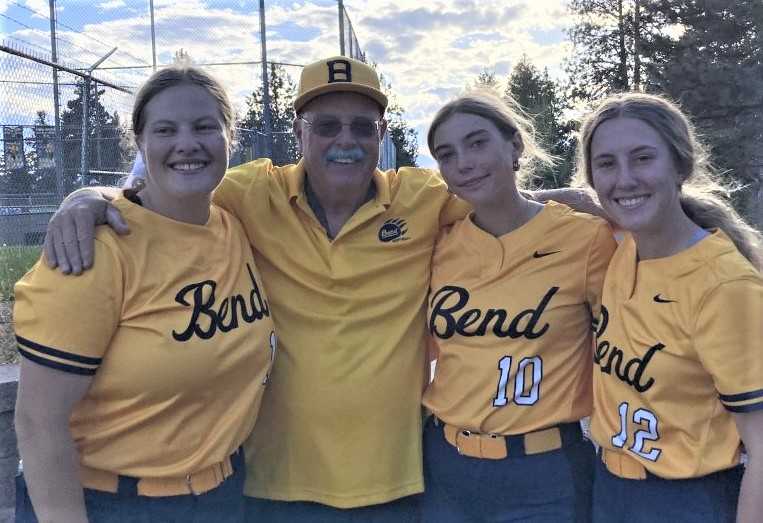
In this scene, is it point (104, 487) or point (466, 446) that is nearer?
point (104, 487)

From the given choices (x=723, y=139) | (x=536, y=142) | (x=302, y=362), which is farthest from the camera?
(x=723, y=139)

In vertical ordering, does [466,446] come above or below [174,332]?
below

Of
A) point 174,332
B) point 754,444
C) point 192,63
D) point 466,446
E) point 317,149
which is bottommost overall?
point 466,446

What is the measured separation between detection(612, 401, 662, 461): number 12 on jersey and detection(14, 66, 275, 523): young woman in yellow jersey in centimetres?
133

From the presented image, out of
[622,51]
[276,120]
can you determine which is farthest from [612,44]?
[276,120]

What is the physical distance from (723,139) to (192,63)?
2023 cm

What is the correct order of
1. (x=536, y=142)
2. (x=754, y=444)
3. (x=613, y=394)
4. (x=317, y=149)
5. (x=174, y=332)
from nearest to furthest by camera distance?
(x=754, y=444)
(x=174, y=332)
(x=613, y=394)
(x=317, y=149)
(x=536, y=142)

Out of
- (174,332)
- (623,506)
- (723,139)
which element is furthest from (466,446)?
(723,139)

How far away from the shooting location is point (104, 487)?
226 cm

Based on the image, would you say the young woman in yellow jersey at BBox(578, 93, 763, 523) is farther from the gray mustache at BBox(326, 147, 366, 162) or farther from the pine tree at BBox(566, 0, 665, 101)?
the pine tree at BBox(566, 0, 665, 101)

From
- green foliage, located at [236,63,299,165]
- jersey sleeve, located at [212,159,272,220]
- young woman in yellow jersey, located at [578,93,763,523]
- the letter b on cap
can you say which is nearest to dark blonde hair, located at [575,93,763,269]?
young woman in yellow jersey, located at [578,93,763,523]

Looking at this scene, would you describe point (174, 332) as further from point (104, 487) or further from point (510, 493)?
point (510, 493)

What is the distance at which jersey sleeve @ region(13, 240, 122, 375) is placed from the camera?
2.03 meters

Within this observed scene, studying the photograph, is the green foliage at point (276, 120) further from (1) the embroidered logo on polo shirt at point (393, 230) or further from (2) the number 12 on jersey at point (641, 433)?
(2) the number 12 on jersey at point (641, 433)
